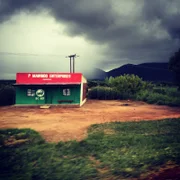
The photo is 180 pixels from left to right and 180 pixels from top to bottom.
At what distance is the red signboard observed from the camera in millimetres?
25547

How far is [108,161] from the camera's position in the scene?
6691 mm

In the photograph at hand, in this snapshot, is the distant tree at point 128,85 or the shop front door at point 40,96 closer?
the shop front door at point 40,96

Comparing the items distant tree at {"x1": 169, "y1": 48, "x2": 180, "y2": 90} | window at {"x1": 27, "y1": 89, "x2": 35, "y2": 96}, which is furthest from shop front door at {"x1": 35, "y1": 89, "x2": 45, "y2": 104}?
distant tree at {"x1": 169, "y1": 48, "x2": 180, "y2": 90}

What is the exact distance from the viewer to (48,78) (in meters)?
25.9

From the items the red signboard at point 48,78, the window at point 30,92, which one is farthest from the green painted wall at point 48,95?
the red signboard at point 48,78

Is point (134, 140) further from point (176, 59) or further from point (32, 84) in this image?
point (176, 59)

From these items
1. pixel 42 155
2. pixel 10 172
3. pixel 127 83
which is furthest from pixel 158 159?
pixel 127 83

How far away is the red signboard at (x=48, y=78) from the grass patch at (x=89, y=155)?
51.2ft

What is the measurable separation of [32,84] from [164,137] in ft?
60.8

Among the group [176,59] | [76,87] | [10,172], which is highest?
[176,59]

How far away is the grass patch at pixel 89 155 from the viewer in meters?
6.02

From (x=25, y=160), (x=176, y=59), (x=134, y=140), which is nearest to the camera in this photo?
(x=25, y=160)

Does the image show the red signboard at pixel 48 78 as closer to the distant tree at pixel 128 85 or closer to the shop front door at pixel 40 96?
the shop front door at pixel 40 96

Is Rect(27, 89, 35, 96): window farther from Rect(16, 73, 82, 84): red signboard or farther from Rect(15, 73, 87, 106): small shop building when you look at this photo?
Rect(16, 73, 82, 84): red signboard
